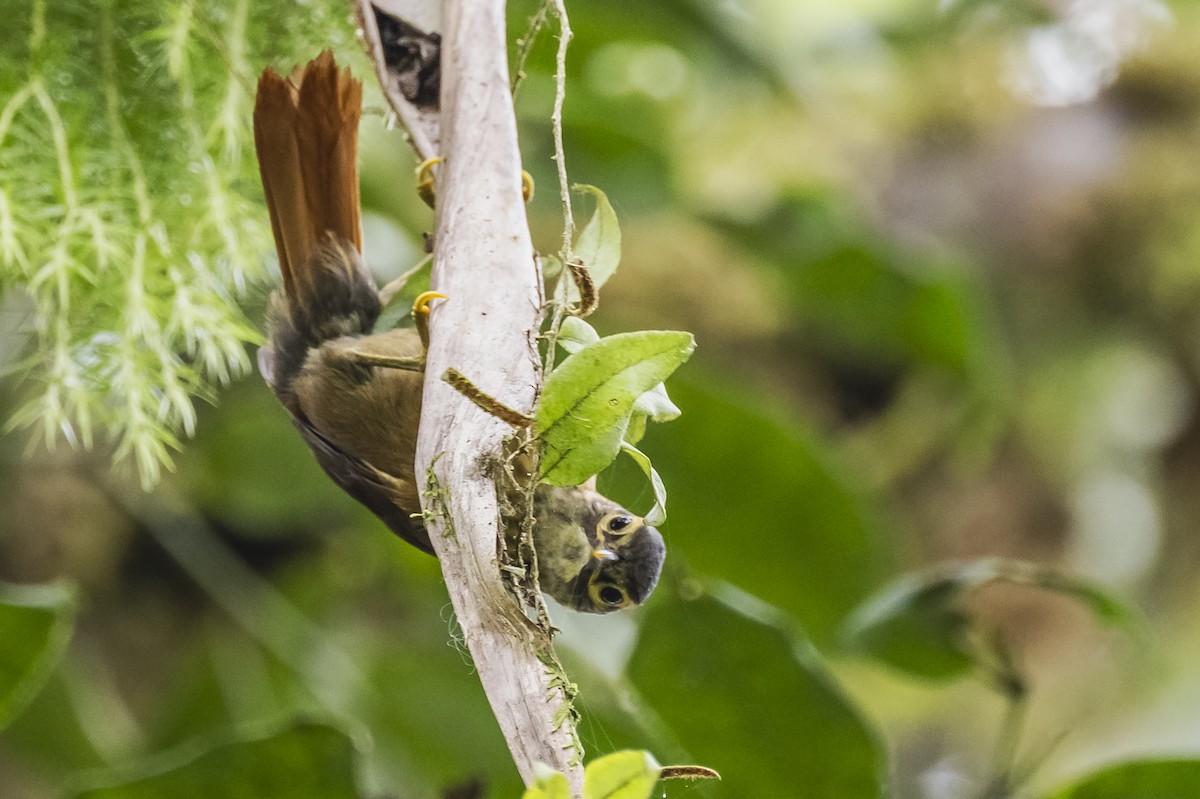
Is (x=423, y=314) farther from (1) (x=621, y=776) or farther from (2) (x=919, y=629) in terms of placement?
(2) (x=919, y=629)

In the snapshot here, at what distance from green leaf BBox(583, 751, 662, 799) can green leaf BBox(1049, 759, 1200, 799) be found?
2.04 feet

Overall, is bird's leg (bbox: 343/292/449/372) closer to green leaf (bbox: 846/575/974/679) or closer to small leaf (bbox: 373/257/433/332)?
small leaf (bbox: 373/257/433/332)

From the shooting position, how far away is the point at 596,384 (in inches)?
20.3

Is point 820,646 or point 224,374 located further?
point 820,646

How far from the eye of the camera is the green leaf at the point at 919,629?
1025 mm

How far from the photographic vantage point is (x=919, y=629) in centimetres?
106

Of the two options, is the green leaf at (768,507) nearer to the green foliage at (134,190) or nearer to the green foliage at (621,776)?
Result: the green foliage at (134,190)

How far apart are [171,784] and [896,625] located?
2.08ft

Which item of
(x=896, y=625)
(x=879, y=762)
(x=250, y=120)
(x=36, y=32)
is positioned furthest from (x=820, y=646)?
(x=36, y=32)

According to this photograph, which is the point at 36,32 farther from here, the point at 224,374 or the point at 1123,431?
the point at 1123,431

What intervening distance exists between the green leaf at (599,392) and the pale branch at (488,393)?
0.02 metres

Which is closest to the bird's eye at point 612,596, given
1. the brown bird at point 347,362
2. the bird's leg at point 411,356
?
the brown bird at point 347,362

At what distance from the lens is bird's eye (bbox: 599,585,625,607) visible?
0.83 meters

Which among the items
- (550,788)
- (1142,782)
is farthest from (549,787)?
(1142,782)
